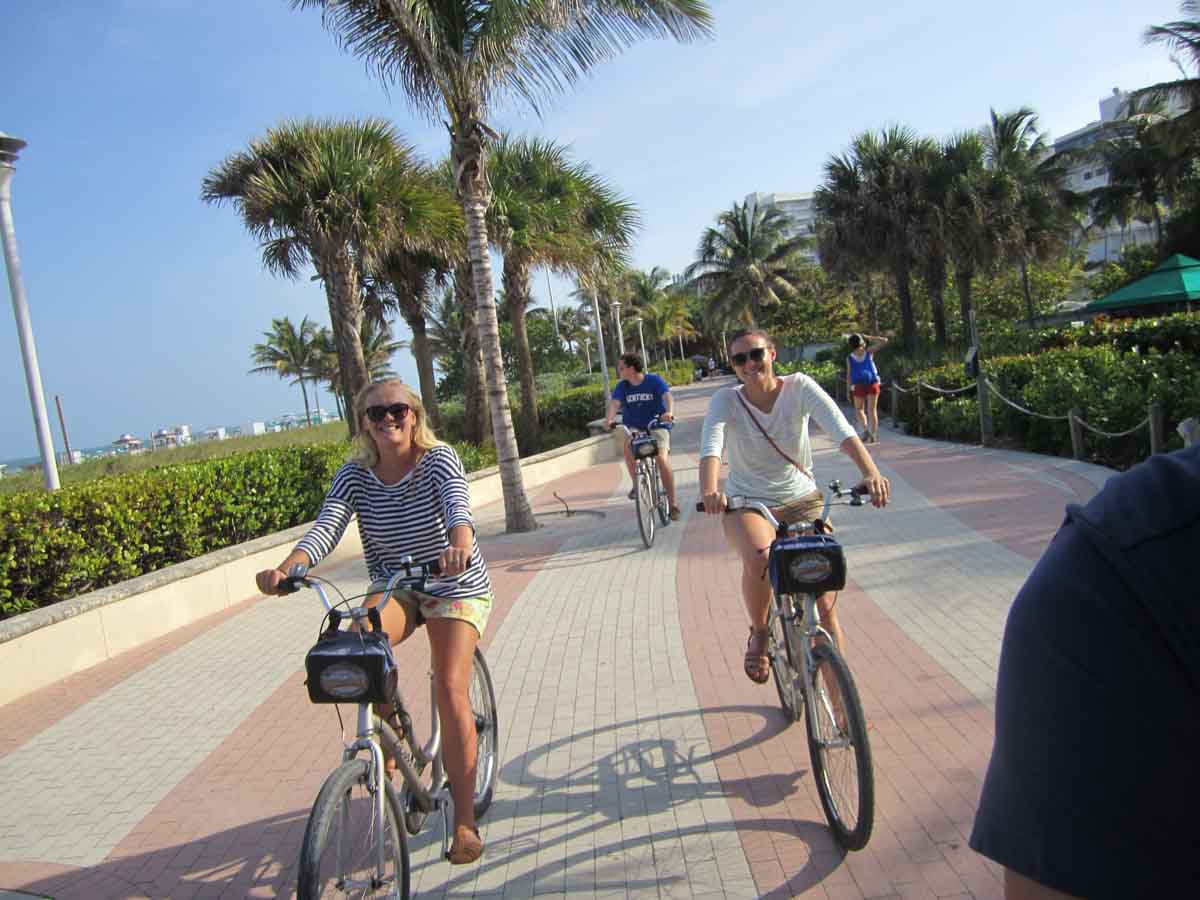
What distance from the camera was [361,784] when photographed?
106 inches

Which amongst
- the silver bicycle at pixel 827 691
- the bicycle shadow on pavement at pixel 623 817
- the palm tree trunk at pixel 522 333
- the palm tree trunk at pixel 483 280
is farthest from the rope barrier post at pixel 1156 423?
the palm tree trunk at pixel 522 333

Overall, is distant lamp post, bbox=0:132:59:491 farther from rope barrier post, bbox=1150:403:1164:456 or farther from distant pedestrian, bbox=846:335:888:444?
distant pedestrian, bbox=846:335:888:444

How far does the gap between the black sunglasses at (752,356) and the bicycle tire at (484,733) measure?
5.78 feet

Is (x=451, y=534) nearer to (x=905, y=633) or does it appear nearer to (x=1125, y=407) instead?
(x=905, y=633)

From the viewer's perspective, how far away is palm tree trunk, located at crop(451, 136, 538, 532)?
10508mm

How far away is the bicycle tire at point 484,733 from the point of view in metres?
3.79

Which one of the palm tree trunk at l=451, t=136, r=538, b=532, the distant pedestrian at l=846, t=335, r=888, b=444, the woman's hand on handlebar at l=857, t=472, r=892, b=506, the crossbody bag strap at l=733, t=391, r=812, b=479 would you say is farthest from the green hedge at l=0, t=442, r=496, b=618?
the distant pedestrian at l=846, t=335, r=888, b=444

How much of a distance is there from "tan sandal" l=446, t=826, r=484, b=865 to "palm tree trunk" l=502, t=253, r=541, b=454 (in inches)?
784

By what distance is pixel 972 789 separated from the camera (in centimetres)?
349

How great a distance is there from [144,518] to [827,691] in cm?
711

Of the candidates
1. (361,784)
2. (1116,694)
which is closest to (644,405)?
(361,784)

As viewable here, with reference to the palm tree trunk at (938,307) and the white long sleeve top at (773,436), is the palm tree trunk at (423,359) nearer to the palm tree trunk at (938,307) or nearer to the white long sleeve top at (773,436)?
the palm tree trunk at (938,307)

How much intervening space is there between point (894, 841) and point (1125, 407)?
803cm

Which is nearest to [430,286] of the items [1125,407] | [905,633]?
[1125,407]
